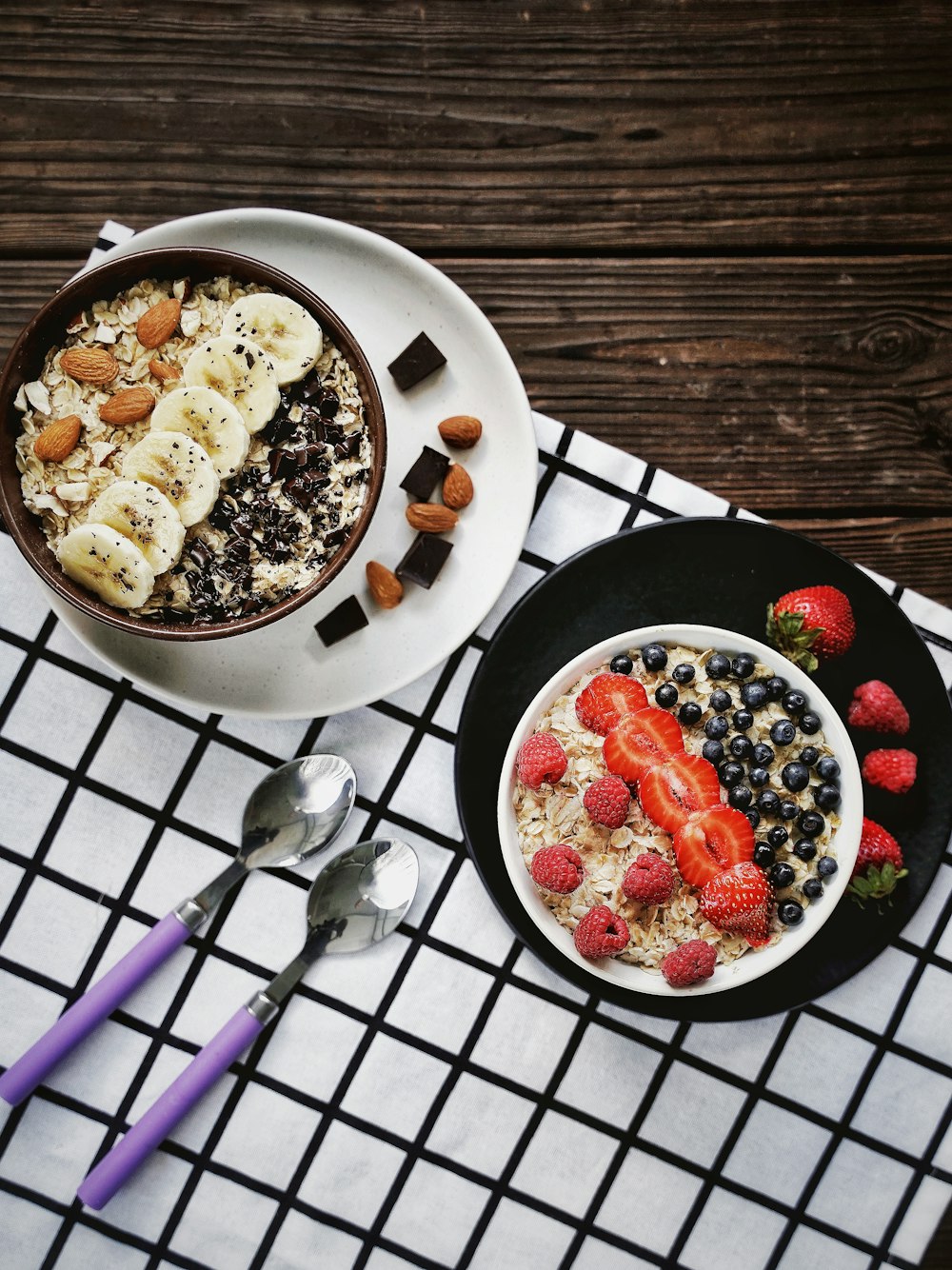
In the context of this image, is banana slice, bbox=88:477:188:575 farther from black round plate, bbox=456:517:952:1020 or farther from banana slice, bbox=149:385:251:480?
black round plate, bbox=456:517:952:1020

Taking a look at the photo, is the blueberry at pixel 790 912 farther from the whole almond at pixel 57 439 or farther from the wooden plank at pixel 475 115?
the whole almond at pixel 57 439

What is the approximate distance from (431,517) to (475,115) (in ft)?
2.23

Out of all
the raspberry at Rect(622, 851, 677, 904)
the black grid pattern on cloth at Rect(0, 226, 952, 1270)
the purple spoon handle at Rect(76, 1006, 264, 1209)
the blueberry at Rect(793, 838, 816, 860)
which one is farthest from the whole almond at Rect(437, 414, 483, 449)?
the purple spoon handle at Rect(76, 1006, 264, 1209)

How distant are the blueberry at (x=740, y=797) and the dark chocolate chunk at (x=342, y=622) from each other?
59cm

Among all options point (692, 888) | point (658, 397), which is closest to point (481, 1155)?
point (692, 888)

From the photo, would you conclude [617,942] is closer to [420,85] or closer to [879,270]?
[879,270]

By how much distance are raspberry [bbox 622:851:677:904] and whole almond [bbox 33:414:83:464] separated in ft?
3.19

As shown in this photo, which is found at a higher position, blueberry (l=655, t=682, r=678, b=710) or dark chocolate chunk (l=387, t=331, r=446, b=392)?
dark chocolate chunk (l=387, t=331, r=446, b=392)

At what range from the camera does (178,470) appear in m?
1.28

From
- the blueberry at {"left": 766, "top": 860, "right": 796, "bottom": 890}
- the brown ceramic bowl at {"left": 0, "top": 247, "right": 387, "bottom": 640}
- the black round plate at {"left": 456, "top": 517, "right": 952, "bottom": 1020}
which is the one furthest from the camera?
the black round plate at {"left": 456, "top": 517, "right": 952, "bottom": 1020}

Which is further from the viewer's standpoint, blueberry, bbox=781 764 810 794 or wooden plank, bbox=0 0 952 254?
wooden plank, bbox=0 0 952 254

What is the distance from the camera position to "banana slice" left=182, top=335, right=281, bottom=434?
50.6 inches

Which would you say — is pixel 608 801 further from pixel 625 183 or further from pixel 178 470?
pixel 625 183

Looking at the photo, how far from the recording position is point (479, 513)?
1.45 meters
